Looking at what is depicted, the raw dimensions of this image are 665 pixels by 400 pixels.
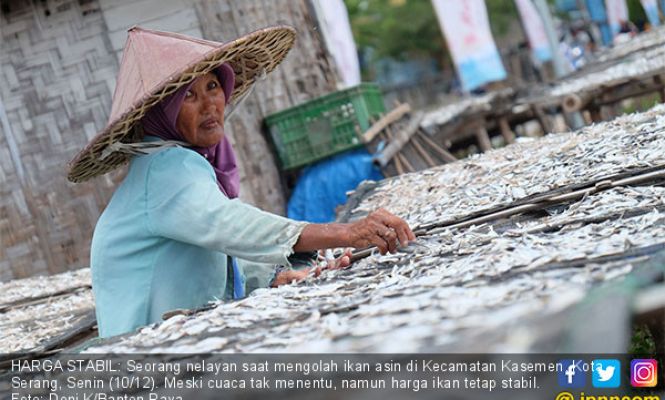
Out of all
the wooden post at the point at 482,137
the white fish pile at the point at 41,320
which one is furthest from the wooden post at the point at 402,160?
the white fish pile at the point at 41,320

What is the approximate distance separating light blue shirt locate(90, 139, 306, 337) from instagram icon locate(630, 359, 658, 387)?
1.18 m

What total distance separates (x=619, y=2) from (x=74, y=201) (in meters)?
15.6

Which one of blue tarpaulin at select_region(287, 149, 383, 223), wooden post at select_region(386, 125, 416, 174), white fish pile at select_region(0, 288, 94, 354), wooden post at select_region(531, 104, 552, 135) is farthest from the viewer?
wooden post at select_region(531, 104, 552, 135)

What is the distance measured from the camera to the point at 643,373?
2.12m

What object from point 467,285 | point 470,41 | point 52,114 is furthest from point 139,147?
point 470,41

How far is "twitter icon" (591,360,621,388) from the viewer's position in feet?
5.63

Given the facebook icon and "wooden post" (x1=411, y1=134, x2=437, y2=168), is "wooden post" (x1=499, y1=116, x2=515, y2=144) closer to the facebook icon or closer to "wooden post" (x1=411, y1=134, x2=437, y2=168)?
"wooden post" (x1=411, y1=134, x2=437, y2=168)

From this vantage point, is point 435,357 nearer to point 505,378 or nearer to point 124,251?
point 505,378

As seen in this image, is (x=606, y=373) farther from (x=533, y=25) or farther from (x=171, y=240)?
(x=533, y=25)

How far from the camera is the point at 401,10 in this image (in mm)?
31719

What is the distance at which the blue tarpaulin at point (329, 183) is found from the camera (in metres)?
8.12

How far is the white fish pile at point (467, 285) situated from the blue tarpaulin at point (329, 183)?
4.37 m

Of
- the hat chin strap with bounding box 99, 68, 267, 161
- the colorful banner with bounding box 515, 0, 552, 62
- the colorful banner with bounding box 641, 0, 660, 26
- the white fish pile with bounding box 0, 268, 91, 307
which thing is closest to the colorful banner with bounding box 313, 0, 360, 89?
the white fish pile with bounding box 0, 268, 91, 307

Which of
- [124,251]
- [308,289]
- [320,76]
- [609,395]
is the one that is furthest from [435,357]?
[320,76]
